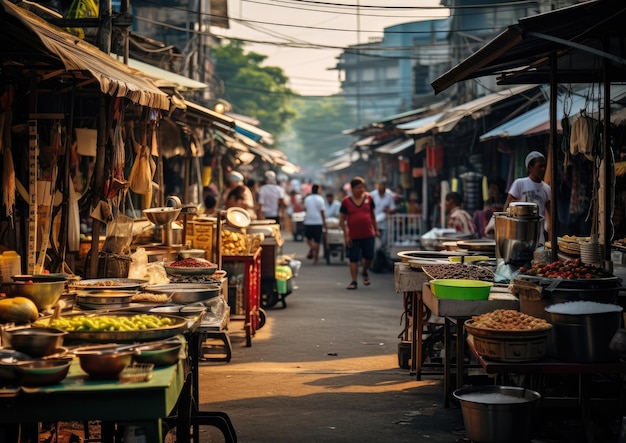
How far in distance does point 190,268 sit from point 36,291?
2706 millimetres

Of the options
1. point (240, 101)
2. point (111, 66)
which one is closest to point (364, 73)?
point (240, 101)

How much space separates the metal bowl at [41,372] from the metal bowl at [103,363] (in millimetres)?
96

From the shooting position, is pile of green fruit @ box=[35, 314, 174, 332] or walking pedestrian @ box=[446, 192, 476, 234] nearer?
pile of green fruit @ box=[35, 314, 174, 332]

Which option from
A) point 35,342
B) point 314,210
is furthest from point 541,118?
point 35,342

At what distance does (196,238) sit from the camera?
40.9 ft

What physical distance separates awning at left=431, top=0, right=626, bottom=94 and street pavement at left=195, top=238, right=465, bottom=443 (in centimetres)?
307

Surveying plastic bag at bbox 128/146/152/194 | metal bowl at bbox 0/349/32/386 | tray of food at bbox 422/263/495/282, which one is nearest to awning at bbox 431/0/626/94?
tray of food at bbox 422/263/495/282

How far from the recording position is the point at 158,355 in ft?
17.0

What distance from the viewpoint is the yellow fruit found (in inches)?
255

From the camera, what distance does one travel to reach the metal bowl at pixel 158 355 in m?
5.16

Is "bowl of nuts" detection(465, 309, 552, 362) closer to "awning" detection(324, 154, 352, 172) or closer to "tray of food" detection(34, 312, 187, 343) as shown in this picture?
"tray of food" detection(34, 312, 187, 343)

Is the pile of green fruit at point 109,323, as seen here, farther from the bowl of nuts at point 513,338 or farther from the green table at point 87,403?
the bowl of nuts at point 513,338

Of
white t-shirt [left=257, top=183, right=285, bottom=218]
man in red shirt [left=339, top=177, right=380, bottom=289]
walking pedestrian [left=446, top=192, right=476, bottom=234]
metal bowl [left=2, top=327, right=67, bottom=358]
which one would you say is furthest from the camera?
white t-shirt [left=257, top=183, right=285, bottom=218]

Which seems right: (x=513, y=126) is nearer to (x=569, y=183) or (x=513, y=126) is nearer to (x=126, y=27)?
(x=569, y=183)
